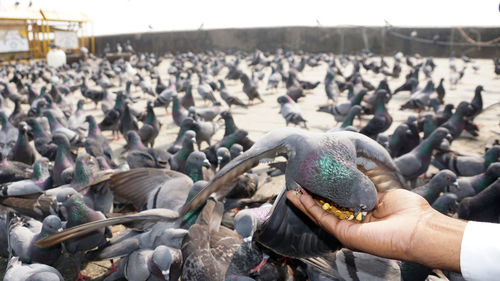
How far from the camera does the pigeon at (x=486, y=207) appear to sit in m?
4.12

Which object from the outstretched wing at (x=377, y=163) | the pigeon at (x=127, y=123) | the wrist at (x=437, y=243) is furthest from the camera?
the pigeon at (x=127, y=123)

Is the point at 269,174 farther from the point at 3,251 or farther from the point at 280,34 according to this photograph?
the point at 280,34

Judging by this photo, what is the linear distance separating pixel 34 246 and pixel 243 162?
2363 millimetres

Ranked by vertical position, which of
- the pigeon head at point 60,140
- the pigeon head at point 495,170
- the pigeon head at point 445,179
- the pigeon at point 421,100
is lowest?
the pigeon head at point 445,179

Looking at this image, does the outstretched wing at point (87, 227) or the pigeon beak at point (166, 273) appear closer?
the outstretched wing at point (87, 227)

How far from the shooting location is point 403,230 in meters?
2.06

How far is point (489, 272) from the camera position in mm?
1727

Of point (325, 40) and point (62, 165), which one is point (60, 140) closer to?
point (62, 165)

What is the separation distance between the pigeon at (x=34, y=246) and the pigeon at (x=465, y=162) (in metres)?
5.35

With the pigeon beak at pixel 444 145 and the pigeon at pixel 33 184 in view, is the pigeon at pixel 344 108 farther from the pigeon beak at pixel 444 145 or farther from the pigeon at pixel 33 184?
the pigeon at pixel 33 184

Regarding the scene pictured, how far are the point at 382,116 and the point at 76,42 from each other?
33.6 m

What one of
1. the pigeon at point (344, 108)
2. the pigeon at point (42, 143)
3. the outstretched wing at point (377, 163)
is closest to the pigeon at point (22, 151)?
the pigeon at point (42, 143)

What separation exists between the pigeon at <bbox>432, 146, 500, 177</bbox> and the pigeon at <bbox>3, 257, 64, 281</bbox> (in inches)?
212

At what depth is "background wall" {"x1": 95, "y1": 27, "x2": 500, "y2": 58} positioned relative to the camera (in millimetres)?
25312
